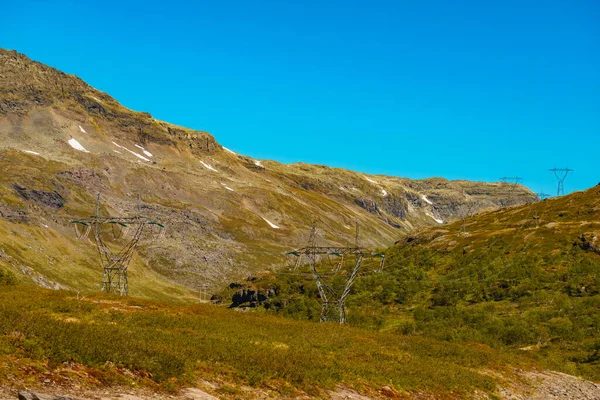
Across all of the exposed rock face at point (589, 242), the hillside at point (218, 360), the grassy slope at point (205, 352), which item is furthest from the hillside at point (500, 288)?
the grassy slope at point (205, 352)

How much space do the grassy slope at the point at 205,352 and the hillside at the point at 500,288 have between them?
20.1 m

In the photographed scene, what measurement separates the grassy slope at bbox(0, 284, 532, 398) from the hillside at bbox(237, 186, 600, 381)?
20121mm

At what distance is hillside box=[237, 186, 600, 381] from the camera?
68.9m

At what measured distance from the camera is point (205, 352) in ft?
94.4

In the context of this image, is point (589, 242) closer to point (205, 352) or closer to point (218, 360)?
point (205, 352)

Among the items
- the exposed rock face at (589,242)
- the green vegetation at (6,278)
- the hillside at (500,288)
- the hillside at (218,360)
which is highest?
the exposed rock face at (589,242)

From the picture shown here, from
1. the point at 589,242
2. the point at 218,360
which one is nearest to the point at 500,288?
the point at 589,242

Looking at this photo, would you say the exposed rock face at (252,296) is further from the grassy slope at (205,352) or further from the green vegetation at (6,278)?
the grassy slope at (205,352)

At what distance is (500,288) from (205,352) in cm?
8052

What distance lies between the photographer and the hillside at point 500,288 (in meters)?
68.9

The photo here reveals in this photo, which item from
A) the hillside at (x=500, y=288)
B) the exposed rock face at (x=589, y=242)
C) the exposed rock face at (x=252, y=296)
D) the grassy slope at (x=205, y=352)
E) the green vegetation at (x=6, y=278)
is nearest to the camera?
the grassy slope at (x=205, y=352)

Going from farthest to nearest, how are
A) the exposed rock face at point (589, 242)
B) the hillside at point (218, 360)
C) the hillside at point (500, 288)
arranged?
the exposed rock face at point (589, 242)
the hillside at point (500, 288)
the hillside at point (218, 360)

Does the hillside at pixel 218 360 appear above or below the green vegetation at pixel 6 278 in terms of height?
above

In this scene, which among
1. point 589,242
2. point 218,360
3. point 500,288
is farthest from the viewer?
point 589,242
